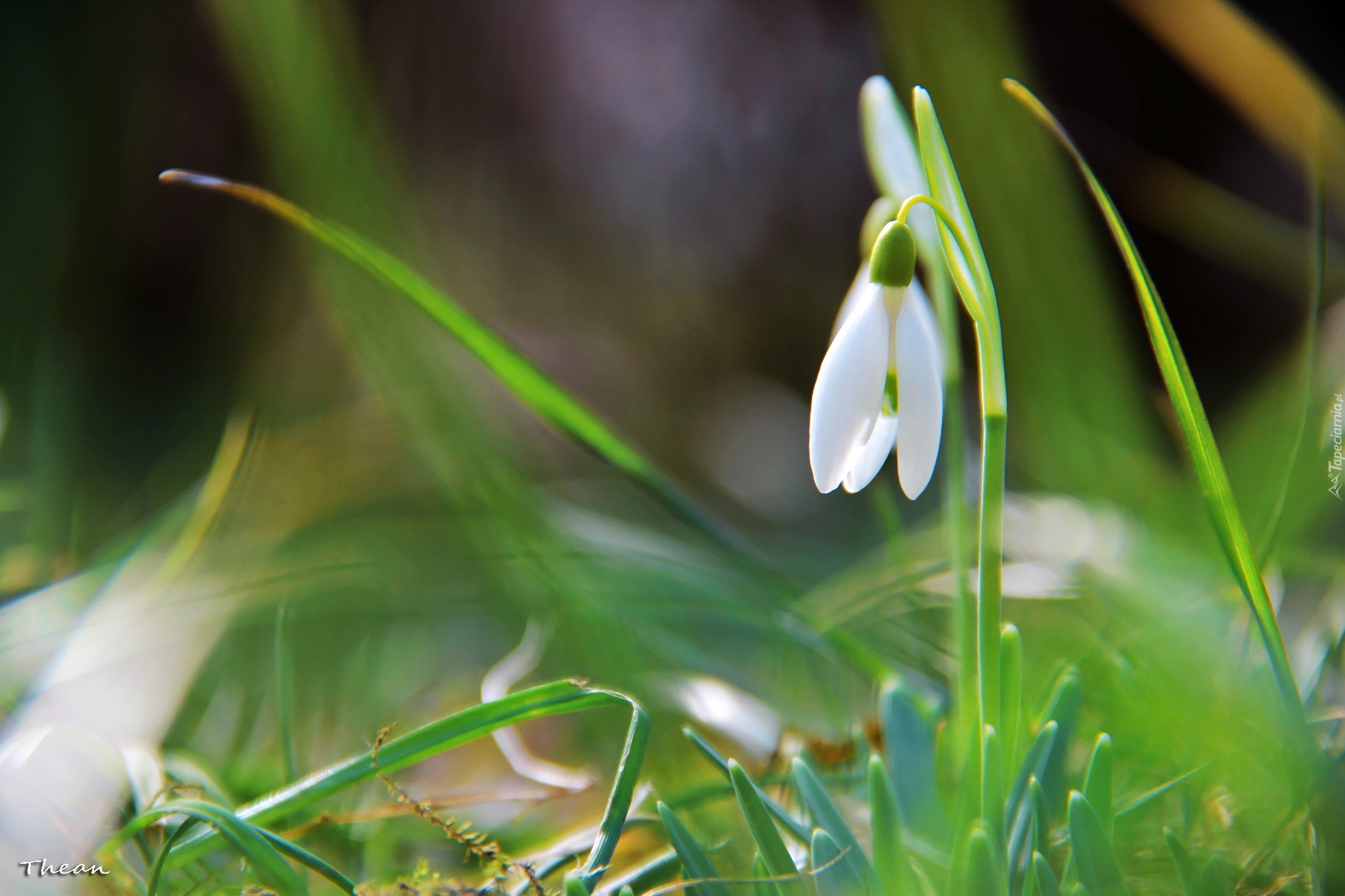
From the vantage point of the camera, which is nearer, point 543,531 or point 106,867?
point 106,867

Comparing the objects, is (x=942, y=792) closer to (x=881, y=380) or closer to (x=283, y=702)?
(x=881, y=380)

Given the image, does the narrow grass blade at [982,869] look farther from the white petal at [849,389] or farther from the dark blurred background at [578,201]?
the dark blurred background at [578,201]

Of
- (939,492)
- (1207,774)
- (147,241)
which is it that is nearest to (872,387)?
(1207,774)

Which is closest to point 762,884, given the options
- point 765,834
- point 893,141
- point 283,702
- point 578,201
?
point 765,834

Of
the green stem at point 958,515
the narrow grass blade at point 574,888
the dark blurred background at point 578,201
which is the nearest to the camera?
the narrow grass blade at point 574,888

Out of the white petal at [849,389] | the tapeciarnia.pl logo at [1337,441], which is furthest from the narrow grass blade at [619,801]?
the tapeciarnia.pl logo at [1337,441]

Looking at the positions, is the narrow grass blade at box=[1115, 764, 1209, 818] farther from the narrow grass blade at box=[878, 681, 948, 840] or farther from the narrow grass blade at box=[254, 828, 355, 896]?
the narrow grass blade at box=[254, 828, 355, 896]

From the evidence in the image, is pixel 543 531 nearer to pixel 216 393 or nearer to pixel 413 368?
pixel 413 368
